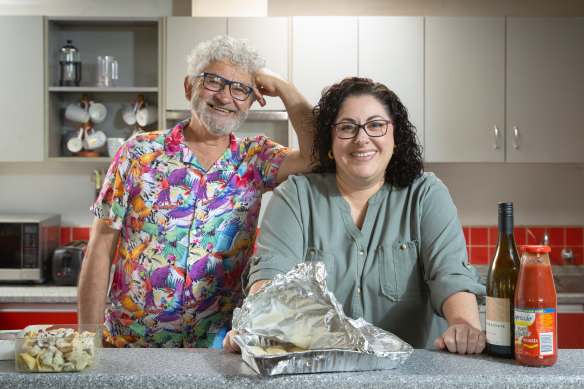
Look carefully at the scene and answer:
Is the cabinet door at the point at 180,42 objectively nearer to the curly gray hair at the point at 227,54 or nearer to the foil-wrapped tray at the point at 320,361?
the curly gray hair at the point at 227,54

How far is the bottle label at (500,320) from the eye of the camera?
107 centimetres

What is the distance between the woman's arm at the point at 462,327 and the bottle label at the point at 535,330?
0.39 ft

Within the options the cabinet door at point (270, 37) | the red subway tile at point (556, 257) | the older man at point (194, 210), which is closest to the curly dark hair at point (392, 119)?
the older man at point (194, 210)

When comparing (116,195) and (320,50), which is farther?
(320,50)

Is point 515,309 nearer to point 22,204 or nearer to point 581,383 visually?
point 581,383

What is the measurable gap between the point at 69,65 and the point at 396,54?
1.66 meters

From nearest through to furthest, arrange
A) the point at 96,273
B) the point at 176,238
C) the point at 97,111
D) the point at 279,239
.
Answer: the point at 279,239
the point at 176,238
the point at 96,273
the point at 97,111

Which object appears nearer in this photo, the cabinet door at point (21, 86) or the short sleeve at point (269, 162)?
the short sleeve at point (269, 162)

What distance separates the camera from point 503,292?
1.09m

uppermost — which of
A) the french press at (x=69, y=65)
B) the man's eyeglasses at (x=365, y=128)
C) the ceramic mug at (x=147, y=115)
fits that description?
the french press at (x=69, y=65)

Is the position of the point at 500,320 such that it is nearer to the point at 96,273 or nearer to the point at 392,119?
the point at 392,119

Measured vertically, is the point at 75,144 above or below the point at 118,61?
below

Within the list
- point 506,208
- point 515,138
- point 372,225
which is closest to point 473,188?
point 515,138

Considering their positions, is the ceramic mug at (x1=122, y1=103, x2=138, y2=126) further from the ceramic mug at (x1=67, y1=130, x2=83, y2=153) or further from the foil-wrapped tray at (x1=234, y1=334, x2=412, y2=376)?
the foil-wrapped tray at (x1=234, y1=334, x2=412, y2=376)
